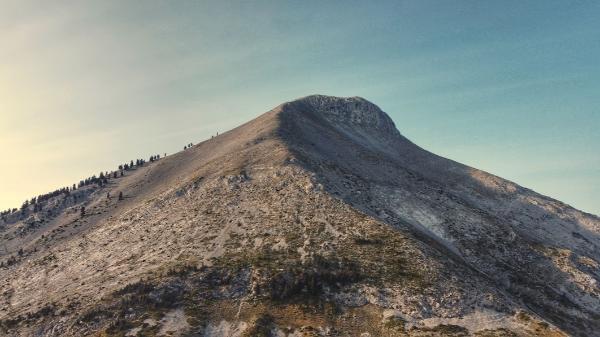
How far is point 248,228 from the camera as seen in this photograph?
88.2m

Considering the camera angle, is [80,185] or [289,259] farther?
→ [80,185]

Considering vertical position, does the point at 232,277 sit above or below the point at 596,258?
above

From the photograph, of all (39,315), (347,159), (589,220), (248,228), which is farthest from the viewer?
(589,220)

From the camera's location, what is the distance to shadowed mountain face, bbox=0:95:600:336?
6228 cm

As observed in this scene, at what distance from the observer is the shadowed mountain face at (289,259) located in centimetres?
6228

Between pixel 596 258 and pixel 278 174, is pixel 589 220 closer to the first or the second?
pixel 596 258

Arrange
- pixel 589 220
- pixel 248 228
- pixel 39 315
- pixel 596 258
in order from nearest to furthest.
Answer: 1. pixel 39 315
2. pixel 248 228
3. pixel 596 258
4. pixel 589 220

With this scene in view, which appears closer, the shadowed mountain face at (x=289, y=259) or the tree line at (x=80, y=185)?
the shadowed mountain face at (x=289, y=259)

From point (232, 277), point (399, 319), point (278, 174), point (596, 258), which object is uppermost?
point (278, 174)

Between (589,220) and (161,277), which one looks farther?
(589,220)

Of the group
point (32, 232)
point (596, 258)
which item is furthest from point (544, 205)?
point (32, 232)

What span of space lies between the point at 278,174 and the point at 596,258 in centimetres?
9246

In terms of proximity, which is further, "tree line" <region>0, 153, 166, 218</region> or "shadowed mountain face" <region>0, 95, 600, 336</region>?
"tree line" <region>0, 153, 166, 218</region>

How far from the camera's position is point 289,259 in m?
75.8
